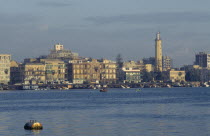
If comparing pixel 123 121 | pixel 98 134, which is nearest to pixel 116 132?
pixel 98 134

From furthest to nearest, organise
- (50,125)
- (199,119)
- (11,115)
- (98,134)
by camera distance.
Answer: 1. (11,115)
2. (199,119)
3. (50,125)
4. (98,134)

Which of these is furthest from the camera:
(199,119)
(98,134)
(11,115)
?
(11,115)

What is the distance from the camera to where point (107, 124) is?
69.7 metres

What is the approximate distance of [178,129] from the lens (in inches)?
2527

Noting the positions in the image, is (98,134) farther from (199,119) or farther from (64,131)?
(199,119)

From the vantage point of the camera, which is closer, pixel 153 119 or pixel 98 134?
pixel 98 134

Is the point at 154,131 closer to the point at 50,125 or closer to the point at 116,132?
the point at 116,132

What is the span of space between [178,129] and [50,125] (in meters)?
13.2

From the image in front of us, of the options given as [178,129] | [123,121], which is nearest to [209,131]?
[178,129]

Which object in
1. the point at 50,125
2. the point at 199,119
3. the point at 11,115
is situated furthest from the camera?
the point at 11,115

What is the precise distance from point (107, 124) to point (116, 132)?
751cm

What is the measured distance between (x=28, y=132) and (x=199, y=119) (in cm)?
2056

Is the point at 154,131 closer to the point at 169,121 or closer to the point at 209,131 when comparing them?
the point at 209,131

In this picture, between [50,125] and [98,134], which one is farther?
[50,125]
